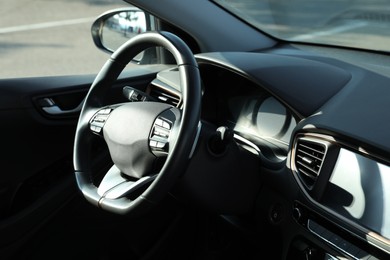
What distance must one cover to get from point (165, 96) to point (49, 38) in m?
3.99

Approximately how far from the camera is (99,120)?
1.66 m

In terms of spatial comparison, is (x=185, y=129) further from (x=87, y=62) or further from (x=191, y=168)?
(x=87, y=62)

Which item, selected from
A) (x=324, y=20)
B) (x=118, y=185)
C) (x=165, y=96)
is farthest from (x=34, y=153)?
(x=324, y=20)

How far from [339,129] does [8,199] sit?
4.33 feet

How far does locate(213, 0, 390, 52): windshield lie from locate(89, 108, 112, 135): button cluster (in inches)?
32.1

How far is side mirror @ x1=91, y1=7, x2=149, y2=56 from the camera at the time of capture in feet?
7.88

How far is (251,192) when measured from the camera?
181 cm

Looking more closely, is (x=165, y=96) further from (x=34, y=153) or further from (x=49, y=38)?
(x=49, y=38)

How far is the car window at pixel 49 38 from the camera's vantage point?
452 centimetres

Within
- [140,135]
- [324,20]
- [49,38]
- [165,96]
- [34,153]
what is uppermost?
[324,20]

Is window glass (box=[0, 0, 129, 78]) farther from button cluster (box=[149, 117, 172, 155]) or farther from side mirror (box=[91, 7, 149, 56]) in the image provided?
button cluster (box=[149, 117, 172, 155])

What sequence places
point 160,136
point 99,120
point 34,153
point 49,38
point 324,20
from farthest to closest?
point 49,38 → point 324,20 → point 34,153 → point 99,120 → point 160,136

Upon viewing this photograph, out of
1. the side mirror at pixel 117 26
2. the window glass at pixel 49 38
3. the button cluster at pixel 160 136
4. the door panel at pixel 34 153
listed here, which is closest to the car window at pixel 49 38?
the window glass at pixel 49 38

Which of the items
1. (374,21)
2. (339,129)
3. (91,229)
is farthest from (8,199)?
(374,21)
